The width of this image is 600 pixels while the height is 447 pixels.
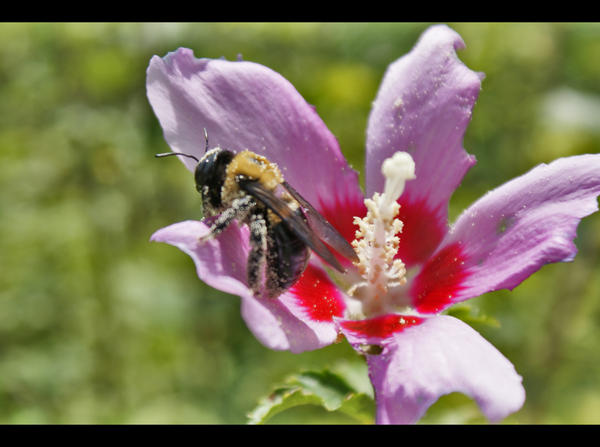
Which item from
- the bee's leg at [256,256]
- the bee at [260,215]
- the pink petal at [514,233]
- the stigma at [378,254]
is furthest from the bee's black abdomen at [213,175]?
the pink petal at [514,233]

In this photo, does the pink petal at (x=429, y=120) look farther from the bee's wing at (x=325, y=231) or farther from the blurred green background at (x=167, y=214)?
the blurred green background at (x=167, y=214)

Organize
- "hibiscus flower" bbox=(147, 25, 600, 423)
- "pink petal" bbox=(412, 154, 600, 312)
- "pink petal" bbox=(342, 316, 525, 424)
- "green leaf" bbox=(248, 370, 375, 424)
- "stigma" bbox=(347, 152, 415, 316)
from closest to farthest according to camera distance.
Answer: "pink petal" bbox=(342, 316, 525, 424) → "hibiscus flower" bbox=(147, 25, 600, 423) → "pink petal" bbox=(412, 154, 600, 312) → "green leaf" bbox=(248, 370, 375, 424) → "stigma" bbox=(347, 152, 415, 316)

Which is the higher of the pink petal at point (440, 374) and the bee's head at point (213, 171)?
the bee's head at point (213, 171)

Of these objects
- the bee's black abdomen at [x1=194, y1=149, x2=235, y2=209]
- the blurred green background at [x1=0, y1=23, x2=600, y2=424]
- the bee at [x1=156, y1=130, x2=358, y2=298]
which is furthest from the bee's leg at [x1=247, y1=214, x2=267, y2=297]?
the blurred green background at [x1=0, y1=23, x2=600, y2=424]

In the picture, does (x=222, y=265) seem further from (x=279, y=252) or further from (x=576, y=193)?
(x=576, y=193)

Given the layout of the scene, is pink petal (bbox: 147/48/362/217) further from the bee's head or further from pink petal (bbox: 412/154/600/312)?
pink petal (bbox: 412/154/600/312)

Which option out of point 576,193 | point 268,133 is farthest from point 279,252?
point 576,193
